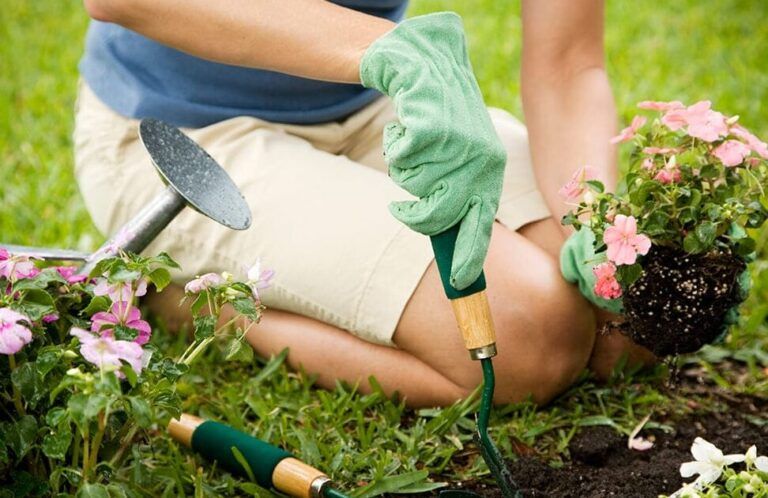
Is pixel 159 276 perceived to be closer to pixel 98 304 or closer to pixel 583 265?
pixel 98 304

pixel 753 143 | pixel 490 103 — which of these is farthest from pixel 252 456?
pixel 490 103

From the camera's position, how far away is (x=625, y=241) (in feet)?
4.44

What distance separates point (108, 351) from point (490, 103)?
2.05 m

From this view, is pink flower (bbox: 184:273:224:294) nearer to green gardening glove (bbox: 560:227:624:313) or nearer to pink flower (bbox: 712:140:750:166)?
Answer: green gardening glove (bbox: 560:227:624:313)

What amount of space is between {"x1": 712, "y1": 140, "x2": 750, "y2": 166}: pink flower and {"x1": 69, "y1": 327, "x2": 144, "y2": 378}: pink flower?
0.81m

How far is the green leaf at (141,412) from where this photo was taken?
1.11 meters

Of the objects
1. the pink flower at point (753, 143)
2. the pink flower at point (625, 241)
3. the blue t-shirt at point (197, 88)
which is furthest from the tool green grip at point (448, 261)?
the blue t-shirt at point (197, 88)

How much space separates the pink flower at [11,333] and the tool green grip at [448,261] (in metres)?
0.53

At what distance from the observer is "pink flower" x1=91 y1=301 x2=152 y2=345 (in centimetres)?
120

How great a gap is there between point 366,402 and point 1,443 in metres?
0.67

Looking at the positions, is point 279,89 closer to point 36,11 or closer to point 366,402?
point 366,402

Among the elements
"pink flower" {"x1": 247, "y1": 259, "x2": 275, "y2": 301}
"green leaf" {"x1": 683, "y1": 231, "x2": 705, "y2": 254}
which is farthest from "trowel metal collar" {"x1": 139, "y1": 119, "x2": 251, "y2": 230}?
"green leaf" {"x1": 683, "y1": 231, "x2": 705, "y2": 254}

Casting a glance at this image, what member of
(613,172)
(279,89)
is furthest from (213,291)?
(613,172)

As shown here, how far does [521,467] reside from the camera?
1.50 meters
